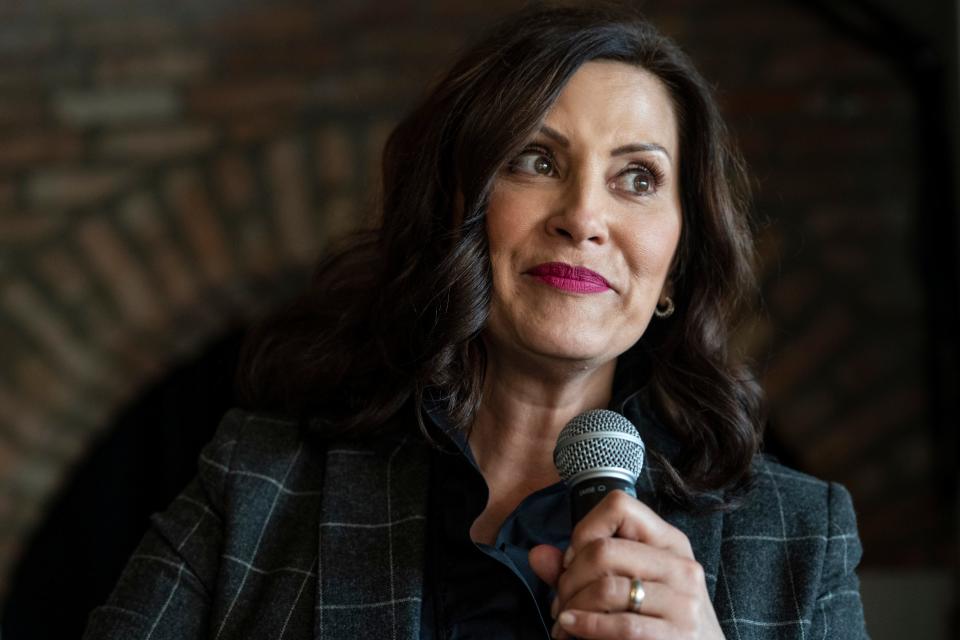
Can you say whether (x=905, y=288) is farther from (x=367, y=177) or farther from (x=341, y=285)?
(x=341, y=285)

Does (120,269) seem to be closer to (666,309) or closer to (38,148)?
(38,148)

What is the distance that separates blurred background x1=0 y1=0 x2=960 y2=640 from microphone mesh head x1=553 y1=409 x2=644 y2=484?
179 cm

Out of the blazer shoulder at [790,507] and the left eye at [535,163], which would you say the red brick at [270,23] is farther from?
the blazer shoulder at [790,507]

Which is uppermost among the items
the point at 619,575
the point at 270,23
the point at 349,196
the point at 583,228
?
the point at 583,228

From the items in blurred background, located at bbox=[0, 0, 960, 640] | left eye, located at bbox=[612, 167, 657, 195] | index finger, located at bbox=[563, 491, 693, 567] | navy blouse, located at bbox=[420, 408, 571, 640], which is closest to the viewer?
index finger, located at bbox=[563, 491, 693, 567]

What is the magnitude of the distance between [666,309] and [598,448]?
1.91 feet

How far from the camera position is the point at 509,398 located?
172 cm

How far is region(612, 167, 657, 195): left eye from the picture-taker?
1644mm

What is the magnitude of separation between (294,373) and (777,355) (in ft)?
5.29

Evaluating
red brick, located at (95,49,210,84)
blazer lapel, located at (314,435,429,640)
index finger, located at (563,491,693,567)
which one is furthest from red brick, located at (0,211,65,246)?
index finger, located at (563,491,693,567)

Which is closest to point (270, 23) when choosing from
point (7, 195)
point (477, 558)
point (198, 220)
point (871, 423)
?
point (198, 220)

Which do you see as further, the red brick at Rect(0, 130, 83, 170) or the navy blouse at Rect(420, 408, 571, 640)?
the red brick at Rect(0, 130, 83, 170)

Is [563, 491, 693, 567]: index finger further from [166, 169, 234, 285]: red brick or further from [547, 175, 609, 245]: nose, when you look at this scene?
[166, 169, 234, 285]: red brick

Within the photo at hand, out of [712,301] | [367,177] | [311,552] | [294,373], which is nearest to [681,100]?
[712,301]
